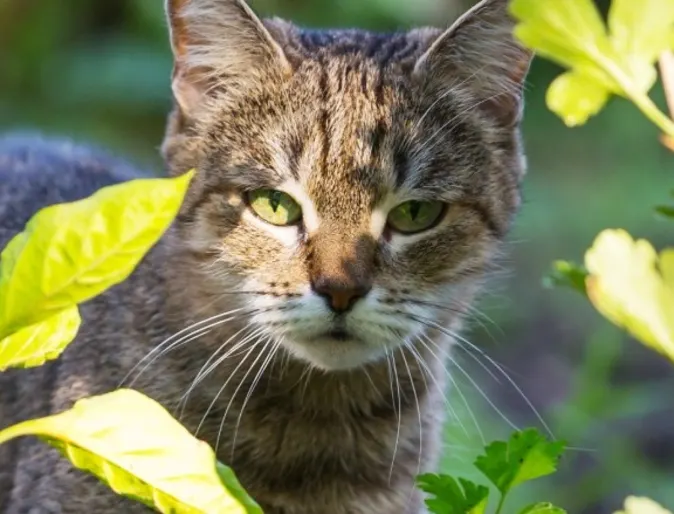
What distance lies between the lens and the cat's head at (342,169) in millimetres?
1477

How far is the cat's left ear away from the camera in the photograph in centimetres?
162

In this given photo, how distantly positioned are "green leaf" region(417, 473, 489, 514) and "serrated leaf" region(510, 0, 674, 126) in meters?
0.32

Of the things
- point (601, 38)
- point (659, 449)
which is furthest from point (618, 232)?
point (659, 449)

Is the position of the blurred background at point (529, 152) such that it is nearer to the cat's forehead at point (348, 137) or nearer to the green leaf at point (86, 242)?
the cat's forehead at point (348, 137)

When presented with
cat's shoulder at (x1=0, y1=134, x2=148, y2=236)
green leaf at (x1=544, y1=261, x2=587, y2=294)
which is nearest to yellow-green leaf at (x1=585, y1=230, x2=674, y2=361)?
green leaf at (x1=544, y1=261, x2=587, y2=294)

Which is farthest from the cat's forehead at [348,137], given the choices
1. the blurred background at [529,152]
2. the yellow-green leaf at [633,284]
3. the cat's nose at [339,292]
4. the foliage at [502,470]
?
the blurred background at [529,152]

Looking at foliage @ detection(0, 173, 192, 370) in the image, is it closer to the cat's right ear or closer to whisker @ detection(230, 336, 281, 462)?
whisker @ detection(230, 336, 281, 462)

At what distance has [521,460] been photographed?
0.85 m

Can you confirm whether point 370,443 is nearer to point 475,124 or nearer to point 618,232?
point 475,124

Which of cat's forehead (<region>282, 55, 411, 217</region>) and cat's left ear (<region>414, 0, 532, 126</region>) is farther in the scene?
cat's left ear (<region>414, 0, 532, 126</region>)

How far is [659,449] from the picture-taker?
11.1ft

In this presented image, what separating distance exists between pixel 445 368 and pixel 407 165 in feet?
1.33

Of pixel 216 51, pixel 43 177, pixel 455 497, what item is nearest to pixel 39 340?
pixel 455 497

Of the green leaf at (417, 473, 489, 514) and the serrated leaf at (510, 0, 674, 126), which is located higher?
the serrated leaf at (510, 0, 674, 126)
